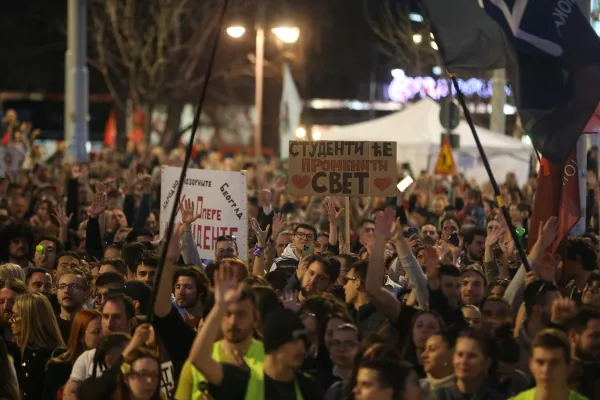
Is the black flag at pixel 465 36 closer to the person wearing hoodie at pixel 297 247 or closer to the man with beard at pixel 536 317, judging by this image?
the man with beard at pixel 536 317

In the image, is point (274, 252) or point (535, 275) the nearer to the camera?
point (535, 275)

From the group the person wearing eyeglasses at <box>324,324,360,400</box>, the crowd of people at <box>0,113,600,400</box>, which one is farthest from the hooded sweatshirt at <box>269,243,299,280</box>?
the person wearing eyeglasses at <box>324,324,360,400</box>

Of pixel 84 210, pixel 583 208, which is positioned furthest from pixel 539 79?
pixel 84 210

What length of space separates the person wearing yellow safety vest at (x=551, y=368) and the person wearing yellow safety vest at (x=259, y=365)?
104cm

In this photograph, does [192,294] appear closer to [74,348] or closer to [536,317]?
[74,348]

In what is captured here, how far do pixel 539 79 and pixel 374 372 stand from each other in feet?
11.3

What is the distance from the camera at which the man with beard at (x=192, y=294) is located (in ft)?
30.1

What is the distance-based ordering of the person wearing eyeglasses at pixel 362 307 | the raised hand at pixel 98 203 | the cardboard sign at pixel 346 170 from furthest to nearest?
the raised hand at pixel 98 203 < the cardboard sign at pixel 346 170 < the person wearing eyeglasses at pixel 362 307

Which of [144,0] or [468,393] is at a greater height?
[144,0]

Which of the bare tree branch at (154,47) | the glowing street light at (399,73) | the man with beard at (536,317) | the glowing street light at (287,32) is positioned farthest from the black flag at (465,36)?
the glowing street light at (399,73)

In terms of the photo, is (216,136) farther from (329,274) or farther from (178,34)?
(329,274)

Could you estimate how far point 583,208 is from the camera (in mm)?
13797

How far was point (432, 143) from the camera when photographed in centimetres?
2869

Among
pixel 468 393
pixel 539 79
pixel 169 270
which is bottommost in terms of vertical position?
pixel 468 393
